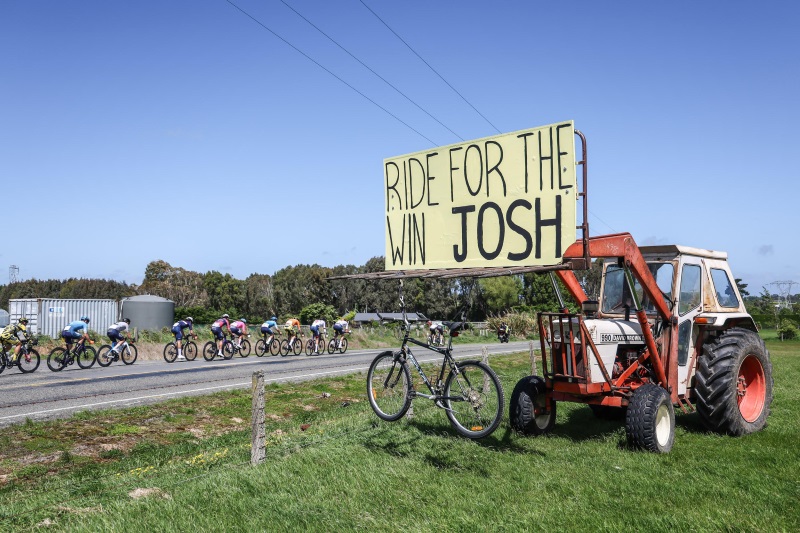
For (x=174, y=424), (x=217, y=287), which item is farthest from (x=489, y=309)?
(x=174, y=424)

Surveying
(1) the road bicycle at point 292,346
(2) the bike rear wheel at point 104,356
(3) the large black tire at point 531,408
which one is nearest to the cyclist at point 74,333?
(2) the bike rear wheel at point 104,356

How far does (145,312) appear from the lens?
55.0 meters

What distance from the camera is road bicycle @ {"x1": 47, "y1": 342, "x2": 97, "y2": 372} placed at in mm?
20812

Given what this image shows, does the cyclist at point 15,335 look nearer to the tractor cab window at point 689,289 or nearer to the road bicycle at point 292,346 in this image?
the road bicycle at point 292,346

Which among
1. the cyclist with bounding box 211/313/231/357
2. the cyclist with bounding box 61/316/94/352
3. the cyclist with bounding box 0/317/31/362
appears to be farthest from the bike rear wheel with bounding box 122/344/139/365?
the cyclist with bounding box 0/317/31/362

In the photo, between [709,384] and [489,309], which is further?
[489,309]

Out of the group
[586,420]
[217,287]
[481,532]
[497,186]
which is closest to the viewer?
Answer: [481,532]

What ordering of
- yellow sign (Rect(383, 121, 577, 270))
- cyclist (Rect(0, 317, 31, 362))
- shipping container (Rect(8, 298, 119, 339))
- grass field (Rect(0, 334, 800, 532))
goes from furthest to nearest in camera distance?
shipping container (Rect(8, 298, 119, 339)) → cyclist (Rect(0, 317, 31, 362)) → yellow sign (Rect(383, 121, 577, 270)) → grass field (Rect(0, 334, 800, 532))

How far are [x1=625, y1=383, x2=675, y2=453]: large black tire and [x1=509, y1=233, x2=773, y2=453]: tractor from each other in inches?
0.5

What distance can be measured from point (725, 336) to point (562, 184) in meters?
4.64

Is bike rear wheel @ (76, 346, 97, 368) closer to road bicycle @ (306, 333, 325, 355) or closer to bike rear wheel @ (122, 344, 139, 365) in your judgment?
bike rear wheel @ (122, 344, 139, 365)

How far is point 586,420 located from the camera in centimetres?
991

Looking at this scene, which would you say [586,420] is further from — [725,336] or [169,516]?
[169,516]

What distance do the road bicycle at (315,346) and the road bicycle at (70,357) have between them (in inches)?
422
